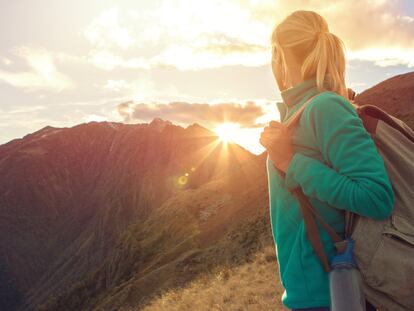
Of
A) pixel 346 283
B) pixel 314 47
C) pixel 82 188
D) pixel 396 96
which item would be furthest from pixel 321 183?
pixel 82 188

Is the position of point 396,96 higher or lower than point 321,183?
higher

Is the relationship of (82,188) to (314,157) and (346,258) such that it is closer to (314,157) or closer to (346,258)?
(314,157)

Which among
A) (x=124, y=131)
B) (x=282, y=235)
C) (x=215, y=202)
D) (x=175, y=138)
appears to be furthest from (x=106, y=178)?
(x=282, y=235)

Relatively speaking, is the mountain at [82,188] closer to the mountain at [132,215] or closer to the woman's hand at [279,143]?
the mountain at [132,215]

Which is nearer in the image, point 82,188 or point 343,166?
point 343,166

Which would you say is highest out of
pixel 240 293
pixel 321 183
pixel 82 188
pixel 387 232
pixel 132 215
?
pixel 321 183

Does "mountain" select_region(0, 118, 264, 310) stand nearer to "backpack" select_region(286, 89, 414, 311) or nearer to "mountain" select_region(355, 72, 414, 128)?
"mountain" select_region(355, 72, 414, 128)

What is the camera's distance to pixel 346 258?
1.82 metres

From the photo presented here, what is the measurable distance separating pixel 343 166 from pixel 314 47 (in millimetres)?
632

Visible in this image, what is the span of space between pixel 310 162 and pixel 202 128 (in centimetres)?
14853

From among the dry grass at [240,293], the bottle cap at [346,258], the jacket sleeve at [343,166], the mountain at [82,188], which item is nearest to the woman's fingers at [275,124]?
→ the jacket sleeve at [343,166]

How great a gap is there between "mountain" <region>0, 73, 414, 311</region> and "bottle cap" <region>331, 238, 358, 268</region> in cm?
721

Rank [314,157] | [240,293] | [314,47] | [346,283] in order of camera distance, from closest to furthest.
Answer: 1. [346,283]
2. [314,157]
3. [314,47]
4. [240,293]

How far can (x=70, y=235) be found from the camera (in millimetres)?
158125
